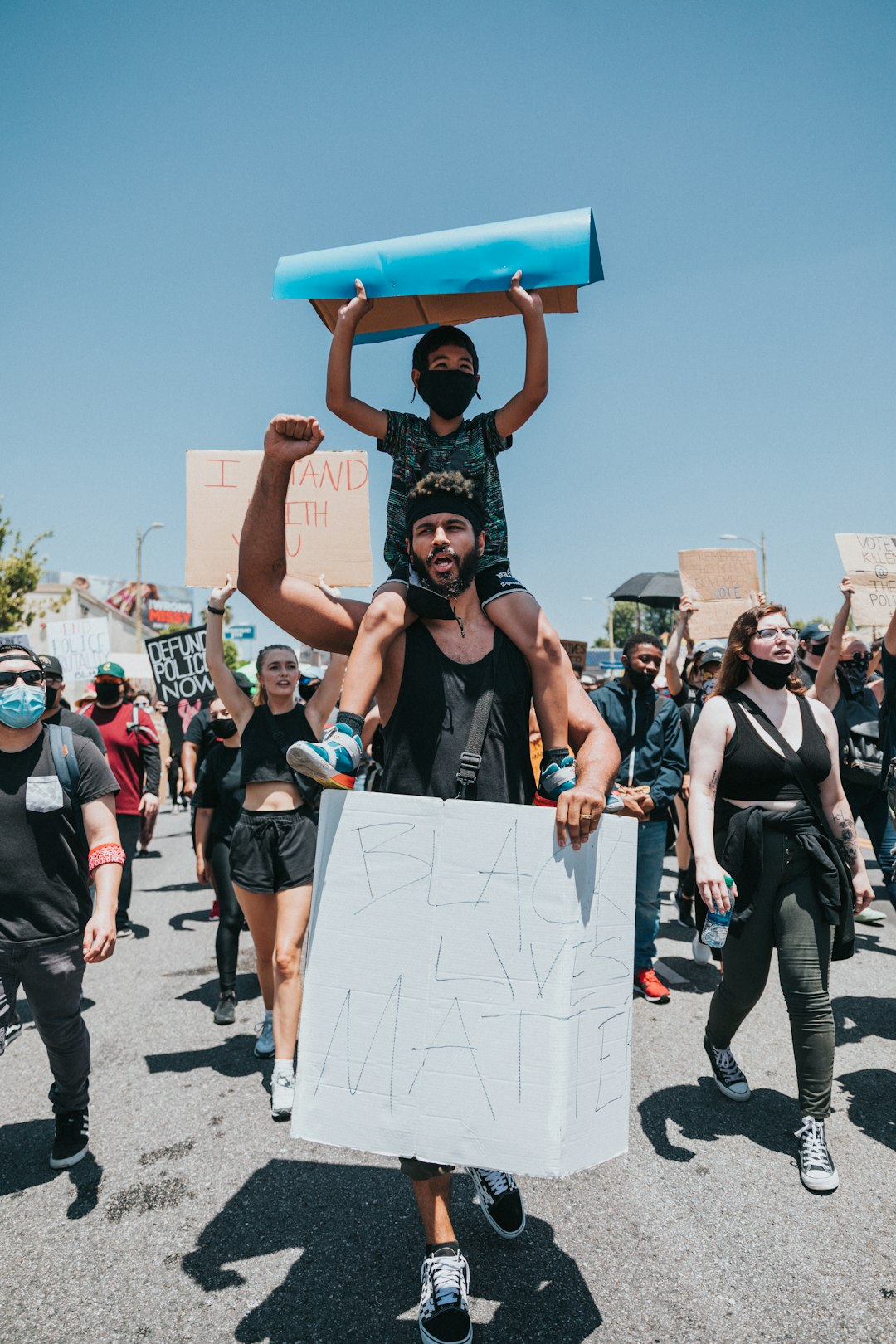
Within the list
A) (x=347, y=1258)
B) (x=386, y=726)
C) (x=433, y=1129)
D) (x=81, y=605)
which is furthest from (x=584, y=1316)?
(x=81, y=605)

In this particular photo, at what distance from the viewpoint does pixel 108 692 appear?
7.68 m

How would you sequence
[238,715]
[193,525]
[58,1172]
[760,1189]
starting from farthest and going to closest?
[238,715], [193,525], [58,1172], [760,1189]

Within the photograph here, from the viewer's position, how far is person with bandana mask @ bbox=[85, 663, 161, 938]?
7418 mm

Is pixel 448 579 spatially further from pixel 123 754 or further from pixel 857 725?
pixel 123 754

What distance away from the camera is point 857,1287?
2650mm

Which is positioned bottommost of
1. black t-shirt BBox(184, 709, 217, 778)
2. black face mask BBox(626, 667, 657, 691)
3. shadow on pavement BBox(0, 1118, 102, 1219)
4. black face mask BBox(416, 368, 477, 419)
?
shadow on pavement BBox(0, 1118, 102, 1219)

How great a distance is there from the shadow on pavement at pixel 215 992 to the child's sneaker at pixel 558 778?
13.4ft

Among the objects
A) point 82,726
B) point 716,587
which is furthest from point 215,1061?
point 716,587

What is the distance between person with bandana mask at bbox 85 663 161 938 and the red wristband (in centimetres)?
382

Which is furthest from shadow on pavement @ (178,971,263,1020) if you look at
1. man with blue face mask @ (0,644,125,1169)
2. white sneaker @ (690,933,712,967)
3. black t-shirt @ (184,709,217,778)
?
white sneaker @ (690,933,712,967)

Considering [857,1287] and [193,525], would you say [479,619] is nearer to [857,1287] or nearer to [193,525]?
[193,525]

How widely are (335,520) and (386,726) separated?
188cm

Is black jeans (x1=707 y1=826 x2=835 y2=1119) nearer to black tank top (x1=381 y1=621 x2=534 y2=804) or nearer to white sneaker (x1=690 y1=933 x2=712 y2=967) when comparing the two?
black tank top (x1=381 y1=621 x2=534 y2=804)

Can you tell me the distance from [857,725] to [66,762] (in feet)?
16.3
